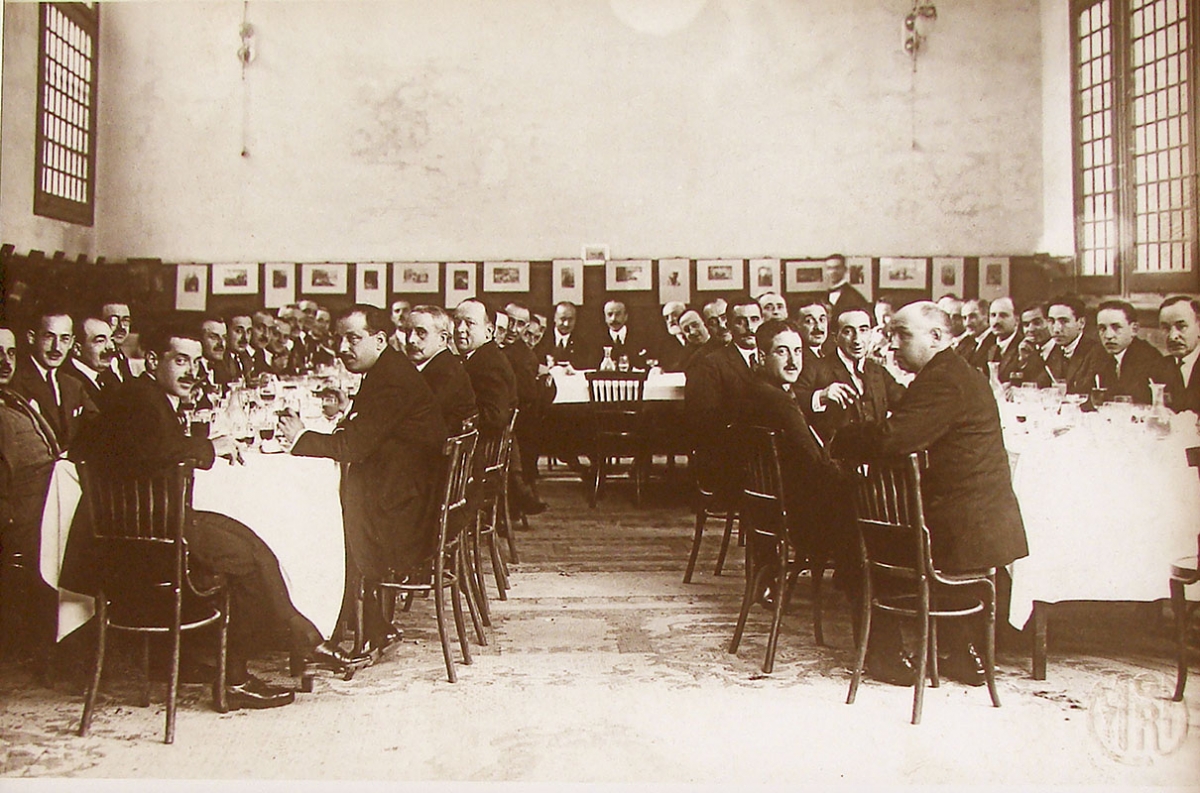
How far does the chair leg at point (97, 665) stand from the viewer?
8.97 ft

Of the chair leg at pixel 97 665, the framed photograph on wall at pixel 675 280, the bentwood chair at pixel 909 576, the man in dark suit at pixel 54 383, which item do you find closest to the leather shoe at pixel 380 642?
the chair leg at pixel 97 665

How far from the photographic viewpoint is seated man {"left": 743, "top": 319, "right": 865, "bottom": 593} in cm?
332

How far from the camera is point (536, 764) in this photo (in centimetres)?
265

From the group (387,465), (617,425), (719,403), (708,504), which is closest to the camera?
(387,465)

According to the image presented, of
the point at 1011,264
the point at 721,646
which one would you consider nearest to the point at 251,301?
the point at 721,646

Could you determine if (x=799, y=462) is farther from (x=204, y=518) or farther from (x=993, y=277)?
(x=204, y=518)

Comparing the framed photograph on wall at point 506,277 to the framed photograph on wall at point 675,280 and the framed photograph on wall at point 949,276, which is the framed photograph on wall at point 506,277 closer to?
the framed photograph on wall at point 675,280

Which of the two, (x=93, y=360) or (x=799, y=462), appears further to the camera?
(x=799, y=462)

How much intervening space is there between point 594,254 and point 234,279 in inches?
52.7

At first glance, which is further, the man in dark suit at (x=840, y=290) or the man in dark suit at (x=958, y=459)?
the man in dark suit at (x=840, y=290)

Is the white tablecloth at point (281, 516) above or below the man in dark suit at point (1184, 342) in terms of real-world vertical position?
below

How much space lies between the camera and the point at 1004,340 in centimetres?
333

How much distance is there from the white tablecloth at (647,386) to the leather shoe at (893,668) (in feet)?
5.49

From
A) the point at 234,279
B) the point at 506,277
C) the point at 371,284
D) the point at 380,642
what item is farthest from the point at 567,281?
the point at 380,642
